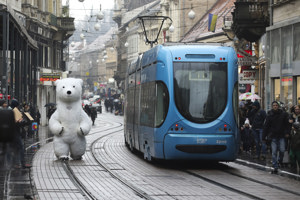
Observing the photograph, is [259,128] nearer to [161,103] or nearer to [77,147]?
[161,103]

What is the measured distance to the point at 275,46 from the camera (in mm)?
32406

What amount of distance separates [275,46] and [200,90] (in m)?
14.4

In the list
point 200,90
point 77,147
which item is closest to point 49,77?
point 77,147

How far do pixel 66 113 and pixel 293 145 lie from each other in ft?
21.5

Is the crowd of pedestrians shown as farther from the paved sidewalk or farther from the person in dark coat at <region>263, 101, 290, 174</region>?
the paved sidewalk

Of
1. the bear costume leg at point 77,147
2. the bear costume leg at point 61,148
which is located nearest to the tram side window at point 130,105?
the bear costume leg at point 77,147

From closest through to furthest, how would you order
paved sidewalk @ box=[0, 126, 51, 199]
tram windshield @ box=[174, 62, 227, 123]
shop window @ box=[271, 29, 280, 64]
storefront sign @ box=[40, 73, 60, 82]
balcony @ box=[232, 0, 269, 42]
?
paved sidewalk @ box=[0, 126, 51, 199] < tram windshield @ box=[174, 62, 227, 123] < shop window @ box=[271, 29, 280, 64] < balcony @ box=[232, 0, 269, 42] < storefront sign @ box=[40, 73, 60, 82]

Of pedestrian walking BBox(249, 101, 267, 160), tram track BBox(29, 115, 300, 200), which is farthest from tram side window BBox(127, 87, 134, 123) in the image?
pedestrian walking BBox(249, 101, 267, 160)

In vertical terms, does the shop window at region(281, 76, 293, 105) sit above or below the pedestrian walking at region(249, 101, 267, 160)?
above

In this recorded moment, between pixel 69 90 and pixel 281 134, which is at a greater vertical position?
pixel 69 90

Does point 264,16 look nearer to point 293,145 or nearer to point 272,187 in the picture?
point 293,145

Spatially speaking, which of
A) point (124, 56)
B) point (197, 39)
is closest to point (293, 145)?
point (197, 39)

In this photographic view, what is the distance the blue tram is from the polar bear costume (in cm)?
251

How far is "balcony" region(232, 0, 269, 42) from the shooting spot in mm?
35094
